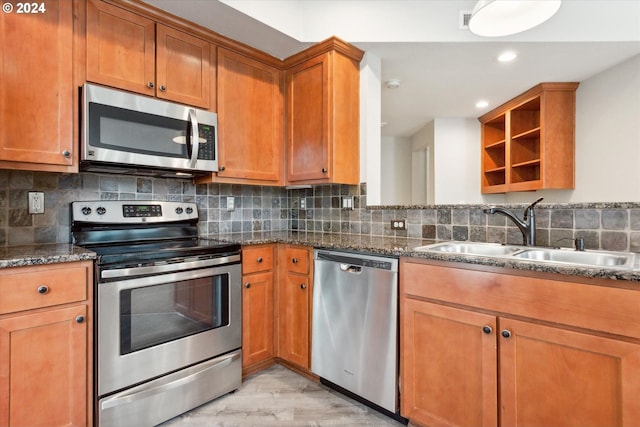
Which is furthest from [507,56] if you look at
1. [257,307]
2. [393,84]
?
[257,307]

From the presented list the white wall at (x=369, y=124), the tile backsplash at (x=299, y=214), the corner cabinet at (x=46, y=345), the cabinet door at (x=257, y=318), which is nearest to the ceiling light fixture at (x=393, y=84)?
the white wall at (x=369, y=124)

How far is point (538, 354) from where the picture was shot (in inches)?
47.3

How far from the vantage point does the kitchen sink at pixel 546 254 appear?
138 centimetres

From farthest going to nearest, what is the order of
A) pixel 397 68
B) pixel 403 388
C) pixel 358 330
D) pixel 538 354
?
pixel 397 68 → pixel 358 330 → pixel 403 388 → pixel 538 354

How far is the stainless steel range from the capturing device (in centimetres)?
146

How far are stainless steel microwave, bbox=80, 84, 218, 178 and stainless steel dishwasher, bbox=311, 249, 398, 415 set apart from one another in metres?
1.03

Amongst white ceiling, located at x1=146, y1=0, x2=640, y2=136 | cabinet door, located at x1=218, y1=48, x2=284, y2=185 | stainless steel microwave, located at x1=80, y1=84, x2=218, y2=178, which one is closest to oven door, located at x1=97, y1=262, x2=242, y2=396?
stainless steel microwave, located at x1=80, y1=84, x2=218, y2=178

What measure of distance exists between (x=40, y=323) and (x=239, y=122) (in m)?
1.63

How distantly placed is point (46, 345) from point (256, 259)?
110 centimetres

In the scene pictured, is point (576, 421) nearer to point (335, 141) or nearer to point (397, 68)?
point (335, 141)

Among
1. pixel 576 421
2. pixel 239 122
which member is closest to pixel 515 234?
pixel 576 421

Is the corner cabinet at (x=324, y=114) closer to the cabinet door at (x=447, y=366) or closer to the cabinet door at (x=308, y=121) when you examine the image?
the cabinet door at (x=308, y=121)

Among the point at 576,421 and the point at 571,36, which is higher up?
the point at 571,36

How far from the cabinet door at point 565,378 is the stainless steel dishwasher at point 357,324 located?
0.53 m
